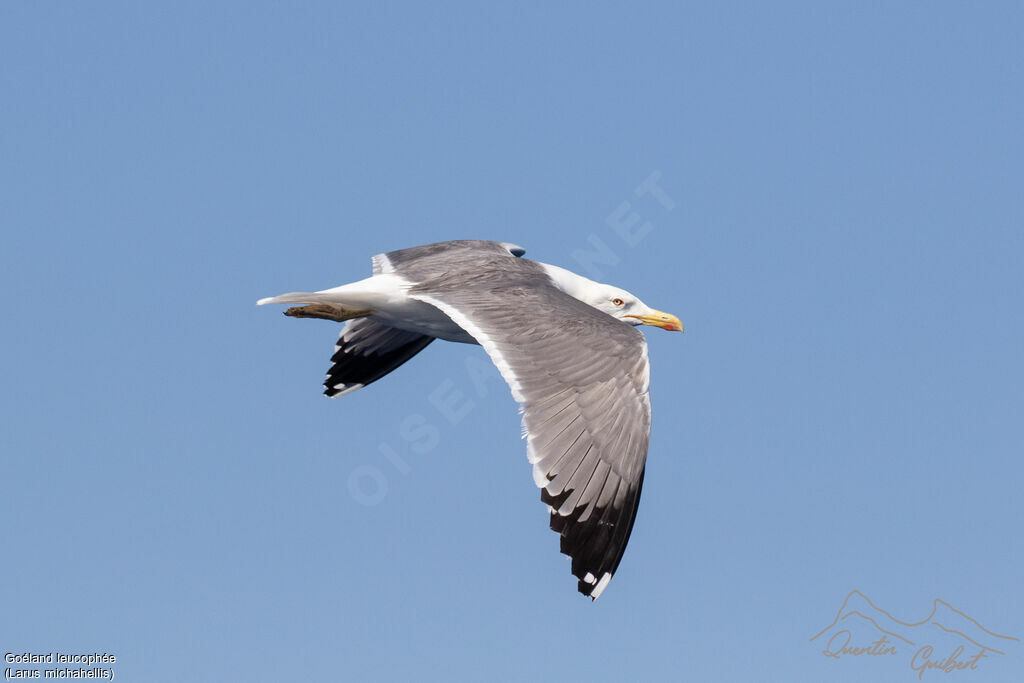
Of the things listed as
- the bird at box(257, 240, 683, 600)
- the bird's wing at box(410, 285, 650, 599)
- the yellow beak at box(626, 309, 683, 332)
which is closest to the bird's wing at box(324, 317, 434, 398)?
the bird at box(257, 240, 683, 600)

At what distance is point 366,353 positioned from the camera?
13.8 m

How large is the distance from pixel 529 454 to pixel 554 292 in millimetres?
2426

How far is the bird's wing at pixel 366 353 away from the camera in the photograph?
13648mm

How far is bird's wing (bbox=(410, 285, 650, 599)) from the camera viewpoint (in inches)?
337

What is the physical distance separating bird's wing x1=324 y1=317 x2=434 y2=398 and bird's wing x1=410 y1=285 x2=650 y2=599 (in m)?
3.80

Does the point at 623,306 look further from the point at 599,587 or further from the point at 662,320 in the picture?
the point at 599,587

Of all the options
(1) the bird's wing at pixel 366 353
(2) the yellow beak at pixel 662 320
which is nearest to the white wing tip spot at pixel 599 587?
(2) the yellow beak at pixel 662 320

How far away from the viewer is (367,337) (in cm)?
1365

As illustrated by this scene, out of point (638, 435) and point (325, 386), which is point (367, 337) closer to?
point (325, 386)

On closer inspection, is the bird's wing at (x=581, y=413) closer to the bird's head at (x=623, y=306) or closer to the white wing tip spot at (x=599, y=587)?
the white wing tip spot at (x=599, y=587)

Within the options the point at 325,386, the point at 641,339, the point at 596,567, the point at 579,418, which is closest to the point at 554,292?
the point at 641,339

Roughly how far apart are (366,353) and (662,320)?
11.5ft

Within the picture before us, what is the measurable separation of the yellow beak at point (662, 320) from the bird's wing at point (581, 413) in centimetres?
237

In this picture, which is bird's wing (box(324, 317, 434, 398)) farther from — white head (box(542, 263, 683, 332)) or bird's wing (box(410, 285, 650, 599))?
bird's wing (box(410, 285, 650, 599))
